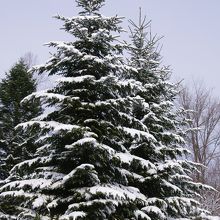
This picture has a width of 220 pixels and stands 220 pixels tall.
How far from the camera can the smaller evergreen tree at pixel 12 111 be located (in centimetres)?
1617

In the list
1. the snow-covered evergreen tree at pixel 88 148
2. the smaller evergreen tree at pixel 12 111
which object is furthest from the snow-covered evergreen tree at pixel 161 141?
the smaller evergreen tree at pixel 12 111

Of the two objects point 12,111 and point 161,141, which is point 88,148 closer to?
point 161,141

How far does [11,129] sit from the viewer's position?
16.4m

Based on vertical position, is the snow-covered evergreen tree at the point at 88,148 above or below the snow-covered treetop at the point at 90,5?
below

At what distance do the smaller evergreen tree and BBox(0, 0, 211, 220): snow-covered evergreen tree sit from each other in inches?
180

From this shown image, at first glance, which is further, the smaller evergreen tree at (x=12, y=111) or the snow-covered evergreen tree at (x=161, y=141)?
the smaller evergreen tree at (x=12, y=111)

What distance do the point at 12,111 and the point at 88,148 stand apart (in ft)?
26.4

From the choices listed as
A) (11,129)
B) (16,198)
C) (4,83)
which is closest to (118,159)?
(16,198)

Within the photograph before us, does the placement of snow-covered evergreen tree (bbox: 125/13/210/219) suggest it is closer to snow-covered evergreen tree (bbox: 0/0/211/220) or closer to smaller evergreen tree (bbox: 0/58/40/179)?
snow-covered evergreen tree (bbox: 0/0/211/220)

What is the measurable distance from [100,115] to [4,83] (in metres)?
8.38

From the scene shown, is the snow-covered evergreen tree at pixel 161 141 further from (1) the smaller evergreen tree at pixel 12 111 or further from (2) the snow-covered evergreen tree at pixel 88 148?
(1) the smaller evergreen tree at pixel 12 111

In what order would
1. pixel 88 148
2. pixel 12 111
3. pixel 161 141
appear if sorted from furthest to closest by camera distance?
pixel 12 111
pixel 161 141
pixel 88 148

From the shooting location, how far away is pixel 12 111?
56.2 feet

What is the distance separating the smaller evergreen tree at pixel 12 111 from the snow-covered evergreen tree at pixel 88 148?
457 cm
